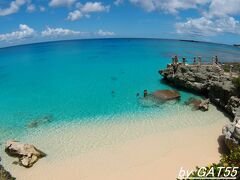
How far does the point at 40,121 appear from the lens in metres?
24.4

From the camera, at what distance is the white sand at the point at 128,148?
636 inches

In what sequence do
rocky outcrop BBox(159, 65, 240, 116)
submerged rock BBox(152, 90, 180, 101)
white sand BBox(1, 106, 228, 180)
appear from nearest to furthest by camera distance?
white sand BBox(1, 106, 228, 180) < rocky outcrop BBox(159, 65, 240, 116) < submerged rock BBox(152, 90, 180, 101)

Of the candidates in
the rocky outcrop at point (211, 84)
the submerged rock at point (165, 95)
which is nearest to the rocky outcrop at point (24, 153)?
the rocky outcrop at point (211, 84)

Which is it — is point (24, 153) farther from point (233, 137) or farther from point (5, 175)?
point (233, 137)

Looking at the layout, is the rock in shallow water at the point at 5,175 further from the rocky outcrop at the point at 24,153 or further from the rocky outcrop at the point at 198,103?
the rocky outcrop at the point at 198,103

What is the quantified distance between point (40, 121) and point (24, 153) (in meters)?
7.12

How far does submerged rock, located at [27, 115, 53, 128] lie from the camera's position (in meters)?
23.6

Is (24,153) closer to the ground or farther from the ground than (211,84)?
closer to the ground

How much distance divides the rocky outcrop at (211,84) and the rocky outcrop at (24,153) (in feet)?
47.5

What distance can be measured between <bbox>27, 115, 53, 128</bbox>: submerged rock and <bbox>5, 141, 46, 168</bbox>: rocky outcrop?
4.81 m

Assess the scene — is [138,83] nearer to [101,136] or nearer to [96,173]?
[101,136]

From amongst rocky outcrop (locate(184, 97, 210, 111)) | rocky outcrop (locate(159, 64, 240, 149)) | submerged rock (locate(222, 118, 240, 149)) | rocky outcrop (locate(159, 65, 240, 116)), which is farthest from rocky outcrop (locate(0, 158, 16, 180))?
rocky outcrop (locate(159, 65, 240, 116))

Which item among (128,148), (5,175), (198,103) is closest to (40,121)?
(5,175)

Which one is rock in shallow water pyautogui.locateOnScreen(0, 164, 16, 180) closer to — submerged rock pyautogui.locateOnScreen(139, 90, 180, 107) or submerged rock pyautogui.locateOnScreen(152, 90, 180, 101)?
submerged rock pyautogui.locateOnScreen(139, 90, 180, 107)
